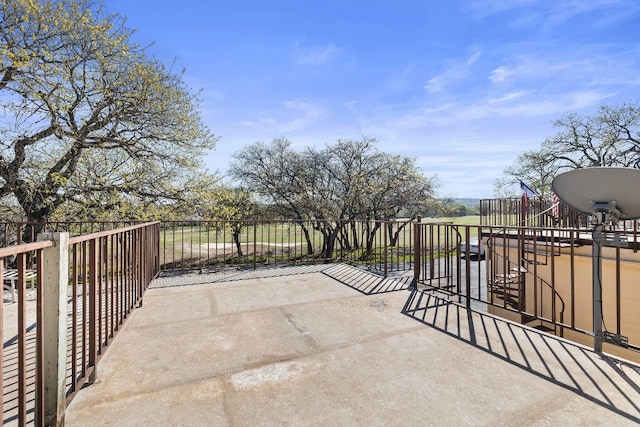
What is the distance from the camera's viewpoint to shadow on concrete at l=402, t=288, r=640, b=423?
1.91m

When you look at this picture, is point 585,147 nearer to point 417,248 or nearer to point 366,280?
point 417,248

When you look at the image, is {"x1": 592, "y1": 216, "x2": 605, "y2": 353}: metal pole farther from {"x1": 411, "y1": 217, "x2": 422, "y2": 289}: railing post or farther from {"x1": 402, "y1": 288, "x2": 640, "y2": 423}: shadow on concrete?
{"x1": 411, "y1": 217, "x2": 422, "y2": 289}: railing post

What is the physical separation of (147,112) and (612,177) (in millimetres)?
9754

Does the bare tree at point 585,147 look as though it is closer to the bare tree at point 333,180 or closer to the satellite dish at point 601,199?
the bare tree at point 333,180

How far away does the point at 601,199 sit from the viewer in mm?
2506

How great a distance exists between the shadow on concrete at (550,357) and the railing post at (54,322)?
2879 millimetres

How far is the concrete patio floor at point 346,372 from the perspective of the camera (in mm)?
1732

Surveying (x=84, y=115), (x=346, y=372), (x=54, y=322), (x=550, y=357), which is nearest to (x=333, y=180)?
(x=84, y=115)

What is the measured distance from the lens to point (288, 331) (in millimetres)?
2973

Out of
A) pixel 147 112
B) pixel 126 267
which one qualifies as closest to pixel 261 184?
pixel 147 112

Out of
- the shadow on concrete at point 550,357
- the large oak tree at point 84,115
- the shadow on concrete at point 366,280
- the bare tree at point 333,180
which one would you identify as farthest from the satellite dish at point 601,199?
the bare tree at point 333,180

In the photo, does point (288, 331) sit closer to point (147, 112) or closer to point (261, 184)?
point (147, 112)

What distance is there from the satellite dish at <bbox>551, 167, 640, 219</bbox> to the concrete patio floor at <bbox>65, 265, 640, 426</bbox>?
3.86 feet

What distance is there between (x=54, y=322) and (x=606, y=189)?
3.80 metres
